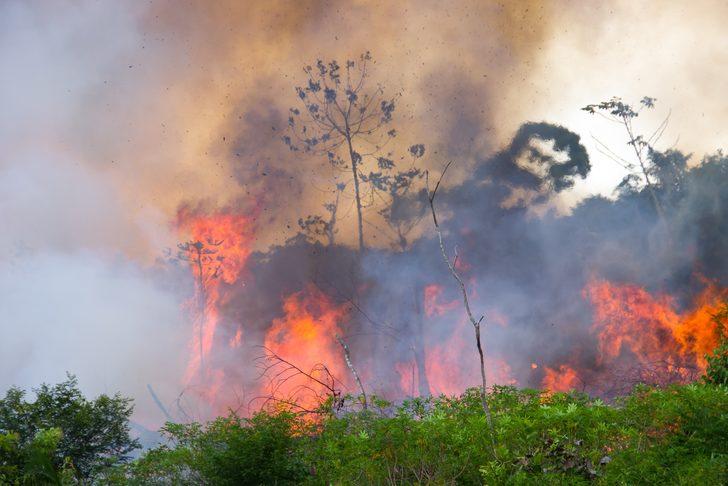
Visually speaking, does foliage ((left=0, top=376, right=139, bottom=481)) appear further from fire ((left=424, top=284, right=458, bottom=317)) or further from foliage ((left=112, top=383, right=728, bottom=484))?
fire ((left=424, top=284, right=458, bottom=317))

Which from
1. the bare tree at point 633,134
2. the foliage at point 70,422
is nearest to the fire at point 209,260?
the foliage at point 70,422

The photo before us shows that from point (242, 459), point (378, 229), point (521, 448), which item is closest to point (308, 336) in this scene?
point (378, 229)

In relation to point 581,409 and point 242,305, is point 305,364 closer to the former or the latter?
point 242,305

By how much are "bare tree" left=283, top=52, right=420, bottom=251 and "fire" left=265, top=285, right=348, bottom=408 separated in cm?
433

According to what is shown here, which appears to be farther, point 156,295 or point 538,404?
point 156,295

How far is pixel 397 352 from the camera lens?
2850 cm

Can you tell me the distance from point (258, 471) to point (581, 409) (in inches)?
156

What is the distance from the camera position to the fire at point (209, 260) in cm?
3297

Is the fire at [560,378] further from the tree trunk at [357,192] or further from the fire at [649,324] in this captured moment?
the tree trunk at [357,192]

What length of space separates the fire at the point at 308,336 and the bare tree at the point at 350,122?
4.33 metres

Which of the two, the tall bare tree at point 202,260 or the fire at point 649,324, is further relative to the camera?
the tall bare tree at point 202,260

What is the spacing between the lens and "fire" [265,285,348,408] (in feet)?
98.2

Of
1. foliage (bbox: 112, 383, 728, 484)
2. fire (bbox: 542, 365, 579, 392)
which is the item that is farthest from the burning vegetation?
foliage (bbox: 112, 383, 728, 484)

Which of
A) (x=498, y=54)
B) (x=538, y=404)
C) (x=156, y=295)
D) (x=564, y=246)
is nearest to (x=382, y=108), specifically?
(x=498, y=54)
